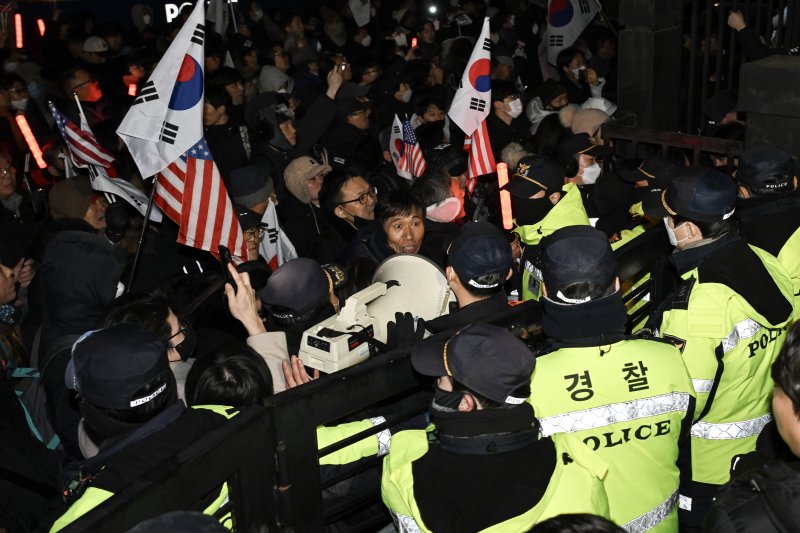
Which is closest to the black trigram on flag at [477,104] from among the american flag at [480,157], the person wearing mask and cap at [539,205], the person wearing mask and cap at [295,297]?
the american flag at [480,157]

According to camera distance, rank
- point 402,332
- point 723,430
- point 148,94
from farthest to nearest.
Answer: point 148,94 < point 723,430 < point 402,332

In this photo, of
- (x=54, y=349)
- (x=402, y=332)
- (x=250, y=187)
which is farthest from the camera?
(x=250, y=187)

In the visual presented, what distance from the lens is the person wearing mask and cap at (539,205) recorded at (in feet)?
16.9

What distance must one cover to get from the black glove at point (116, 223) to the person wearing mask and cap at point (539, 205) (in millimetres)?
2751

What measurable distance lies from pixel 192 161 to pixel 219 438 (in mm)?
3625

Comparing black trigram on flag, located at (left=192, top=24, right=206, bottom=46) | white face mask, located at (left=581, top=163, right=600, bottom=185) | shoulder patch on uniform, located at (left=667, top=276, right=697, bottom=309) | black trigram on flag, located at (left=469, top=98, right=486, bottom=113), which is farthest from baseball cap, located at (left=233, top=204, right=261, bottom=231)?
shoulder patch on uniform, located at (left=667, top=276, right=697, bottom=309)

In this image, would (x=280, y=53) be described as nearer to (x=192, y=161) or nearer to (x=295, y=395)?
(x=192, y=161)

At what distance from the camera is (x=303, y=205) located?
7461 mm

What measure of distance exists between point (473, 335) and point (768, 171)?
272cm

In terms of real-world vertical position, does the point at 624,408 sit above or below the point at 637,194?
above

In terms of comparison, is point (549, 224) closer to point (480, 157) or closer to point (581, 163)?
point (581, 163)

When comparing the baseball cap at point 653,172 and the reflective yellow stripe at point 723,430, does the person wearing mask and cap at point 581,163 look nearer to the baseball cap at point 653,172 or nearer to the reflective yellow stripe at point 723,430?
the baseball cap at point 653,172

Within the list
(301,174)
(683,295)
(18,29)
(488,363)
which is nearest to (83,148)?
(301,174)

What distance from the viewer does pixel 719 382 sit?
3.78 m
